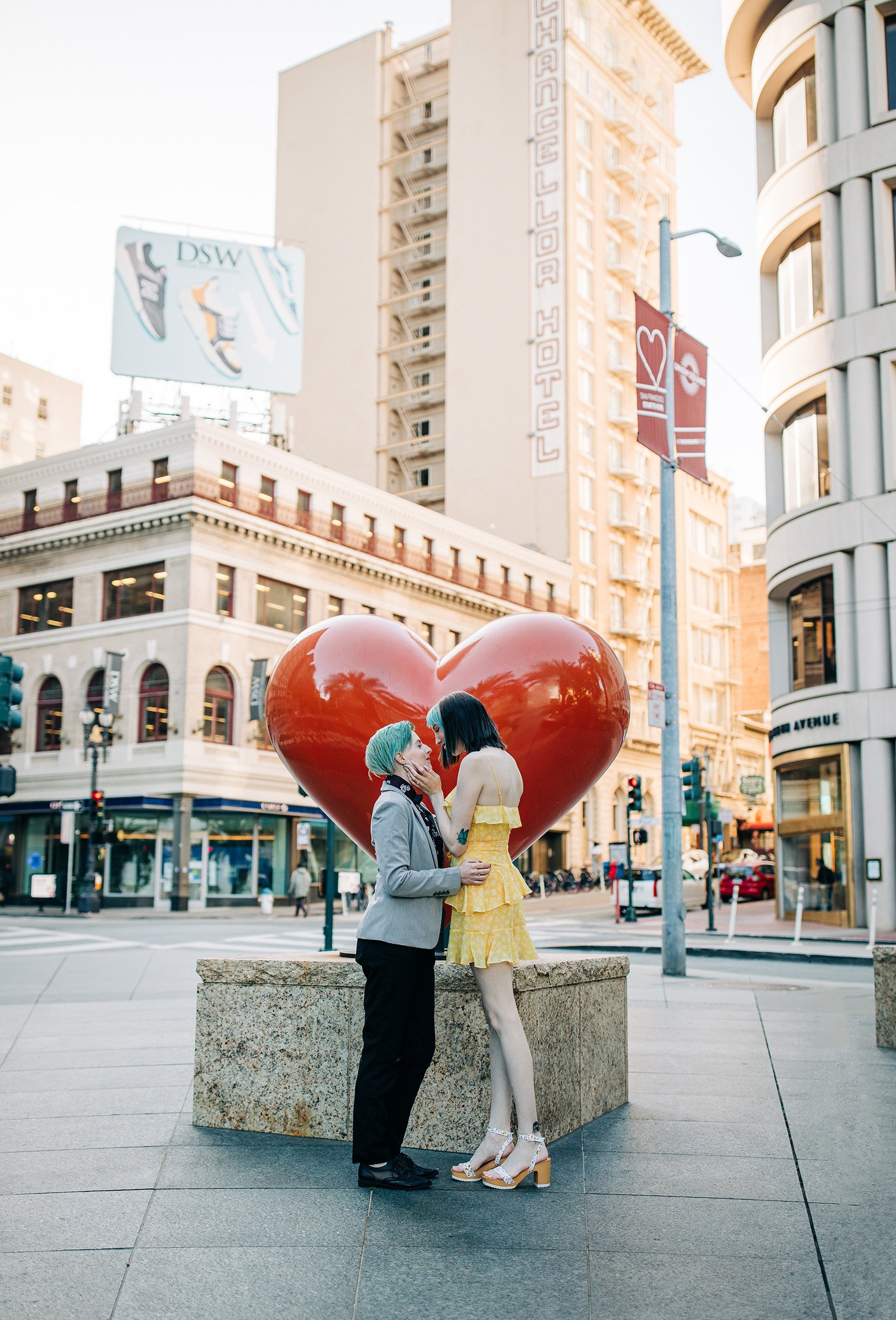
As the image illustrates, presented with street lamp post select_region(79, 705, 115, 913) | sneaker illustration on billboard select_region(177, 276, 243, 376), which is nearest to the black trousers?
street lamp post select_region(79, 705, 115, 913)

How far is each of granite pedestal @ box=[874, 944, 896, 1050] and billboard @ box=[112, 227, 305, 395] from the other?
4304 centimetres

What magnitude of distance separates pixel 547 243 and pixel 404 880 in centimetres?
6663

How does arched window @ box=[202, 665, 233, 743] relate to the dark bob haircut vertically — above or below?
above

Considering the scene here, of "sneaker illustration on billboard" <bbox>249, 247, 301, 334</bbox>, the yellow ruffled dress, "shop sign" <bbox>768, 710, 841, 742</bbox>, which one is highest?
"sneaker illustration on billboard" <bbox>249, 247, 301, 334</bbox>

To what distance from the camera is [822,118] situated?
28.3 meters

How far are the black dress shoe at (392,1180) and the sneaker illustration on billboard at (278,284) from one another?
158 ft

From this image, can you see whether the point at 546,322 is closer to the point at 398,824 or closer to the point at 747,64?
the point at 747,64

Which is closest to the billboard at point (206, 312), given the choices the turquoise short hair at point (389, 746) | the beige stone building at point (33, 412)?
the turquoise short hair at point (389, 746)

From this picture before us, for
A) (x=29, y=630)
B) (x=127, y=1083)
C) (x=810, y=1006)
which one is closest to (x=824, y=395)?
(x=810, y=1006)

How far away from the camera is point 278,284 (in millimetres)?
50094

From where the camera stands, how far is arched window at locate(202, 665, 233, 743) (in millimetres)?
43625

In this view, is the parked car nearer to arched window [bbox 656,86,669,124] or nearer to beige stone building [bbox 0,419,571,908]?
beige stone building [bbox 0,419,571,908]

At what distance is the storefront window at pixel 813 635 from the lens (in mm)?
28375

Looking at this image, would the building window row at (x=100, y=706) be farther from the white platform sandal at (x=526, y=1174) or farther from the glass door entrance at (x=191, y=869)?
the white platform sandal at (x=526, y=1174)
